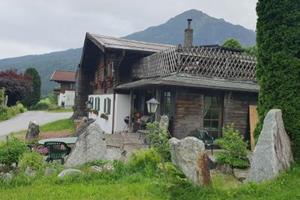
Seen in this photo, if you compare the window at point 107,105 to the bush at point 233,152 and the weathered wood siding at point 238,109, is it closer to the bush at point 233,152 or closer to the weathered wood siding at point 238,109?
the weathered wood siding at point 238,109

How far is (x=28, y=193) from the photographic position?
25.2 ft

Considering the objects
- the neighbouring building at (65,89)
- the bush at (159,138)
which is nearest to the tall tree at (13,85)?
the neighbouring building at (65,89)

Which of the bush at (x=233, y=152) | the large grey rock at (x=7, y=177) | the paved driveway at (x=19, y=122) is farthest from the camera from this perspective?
the paved driveway at (x=19, y=122)

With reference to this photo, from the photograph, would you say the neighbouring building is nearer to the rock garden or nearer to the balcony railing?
the balcony railing

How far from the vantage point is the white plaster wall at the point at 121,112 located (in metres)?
21.5

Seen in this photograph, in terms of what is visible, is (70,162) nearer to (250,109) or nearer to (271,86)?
(271,86)

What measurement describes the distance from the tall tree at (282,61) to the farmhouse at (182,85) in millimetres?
4856

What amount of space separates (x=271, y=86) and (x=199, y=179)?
368cm

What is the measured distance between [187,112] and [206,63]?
3.14 meters

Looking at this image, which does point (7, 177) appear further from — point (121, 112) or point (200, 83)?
point (121, 112)

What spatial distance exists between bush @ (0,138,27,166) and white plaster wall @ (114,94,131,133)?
11.5m

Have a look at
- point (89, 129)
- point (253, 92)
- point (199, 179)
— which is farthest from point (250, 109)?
point (199, 179)

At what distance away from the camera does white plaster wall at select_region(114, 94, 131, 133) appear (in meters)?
21.5

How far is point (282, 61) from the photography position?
368 inches
